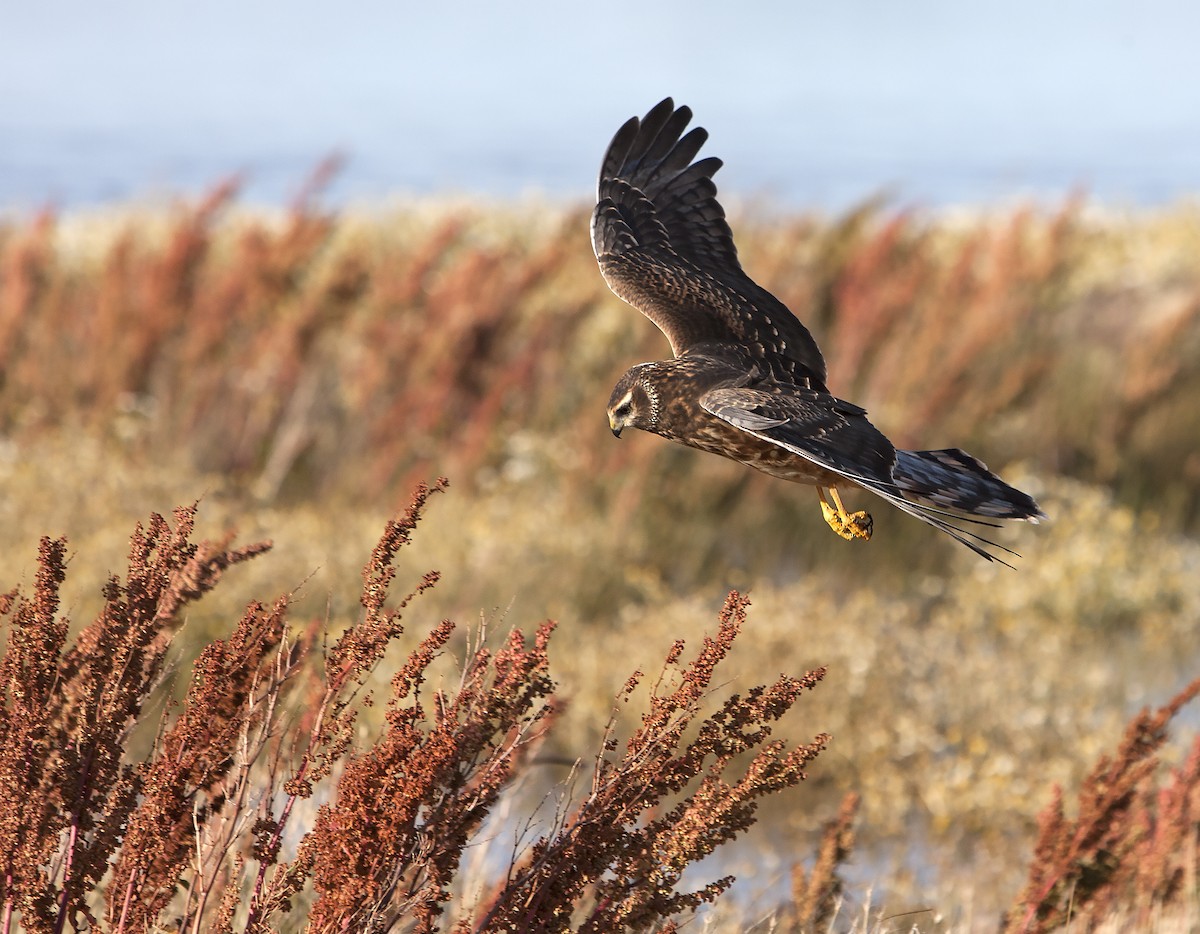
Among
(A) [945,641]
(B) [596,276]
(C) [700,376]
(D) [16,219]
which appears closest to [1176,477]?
(A) [945,641]

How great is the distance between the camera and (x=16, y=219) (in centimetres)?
1115

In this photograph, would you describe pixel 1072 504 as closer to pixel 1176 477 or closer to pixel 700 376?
pixel 1176 477

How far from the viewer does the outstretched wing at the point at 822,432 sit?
120 inches

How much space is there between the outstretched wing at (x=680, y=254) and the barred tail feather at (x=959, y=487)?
49 cm

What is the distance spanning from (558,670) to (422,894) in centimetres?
402

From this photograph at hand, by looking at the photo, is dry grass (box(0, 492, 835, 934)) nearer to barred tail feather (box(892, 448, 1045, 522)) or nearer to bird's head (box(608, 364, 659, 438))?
barred tail feather (box(892, 448, 1045, 522))

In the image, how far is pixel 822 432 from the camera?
3.33m

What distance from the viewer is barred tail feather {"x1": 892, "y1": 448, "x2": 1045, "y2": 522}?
339 centimetres

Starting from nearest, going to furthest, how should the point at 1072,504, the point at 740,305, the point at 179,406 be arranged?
the point at 740,305
the point at 179,406
the point at 1072,504

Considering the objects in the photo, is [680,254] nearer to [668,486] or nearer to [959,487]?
[959,487]

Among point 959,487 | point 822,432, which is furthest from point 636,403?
point 959,487

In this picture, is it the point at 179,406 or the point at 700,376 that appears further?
the point at 179,406

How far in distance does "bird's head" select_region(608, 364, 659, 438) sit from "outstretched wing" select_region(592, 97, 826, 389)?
0.37 meters

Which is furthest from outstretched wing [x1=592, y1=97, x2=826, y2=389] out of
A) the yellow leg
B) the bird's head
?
the yellow leg
